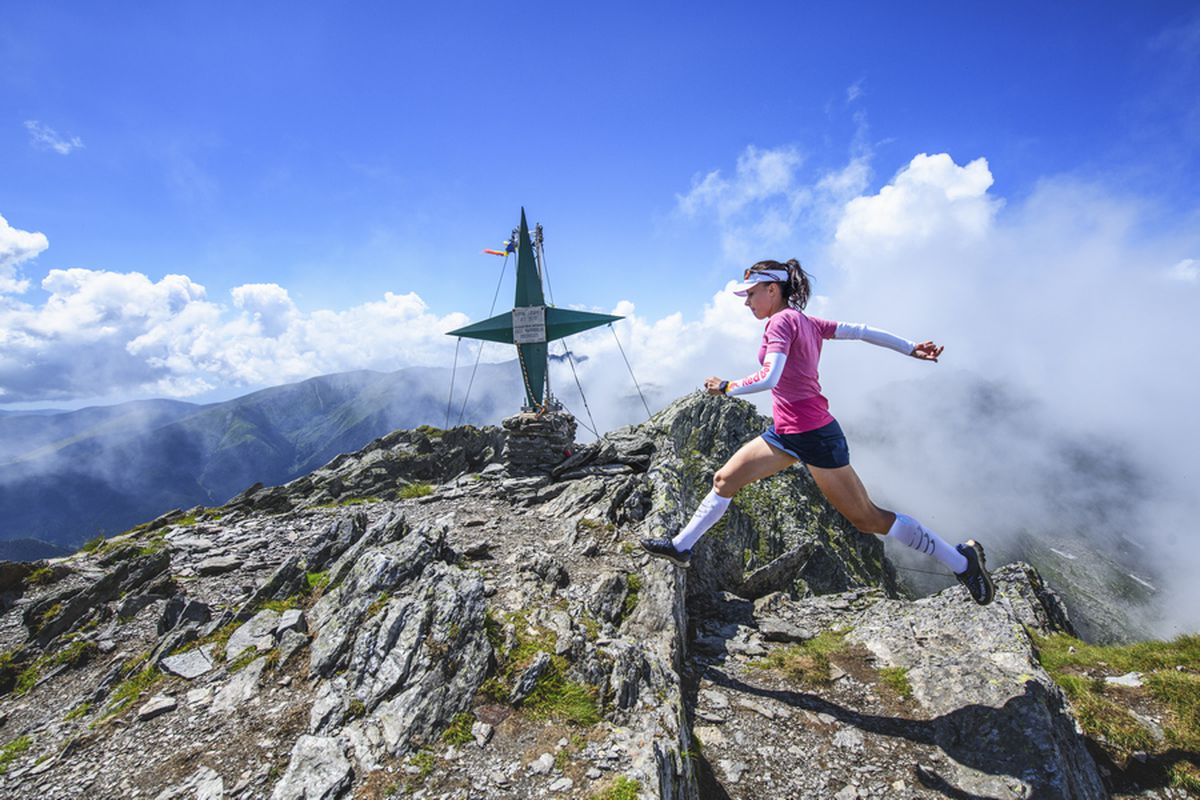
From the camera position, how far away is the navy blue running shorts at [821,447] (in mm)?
6680

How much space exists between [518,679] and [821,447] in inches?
193

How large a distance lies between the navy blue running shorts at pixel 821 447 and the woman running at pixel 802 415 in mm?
12

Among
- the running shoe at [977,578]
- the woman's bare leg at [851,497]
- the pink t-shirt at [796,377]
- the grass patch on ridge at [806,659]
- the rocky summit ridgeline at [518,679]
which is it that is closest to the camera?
the rocky summit ridgeline at [518,679]

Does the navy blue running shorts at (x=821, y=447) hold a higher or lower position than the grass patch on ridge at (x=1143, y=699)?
higher

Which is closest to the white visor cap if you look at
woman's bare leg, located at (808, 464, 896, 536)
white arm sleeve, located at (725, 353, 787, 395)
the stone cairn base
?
white arm sleeve, located at (725, 353, 787, 395)

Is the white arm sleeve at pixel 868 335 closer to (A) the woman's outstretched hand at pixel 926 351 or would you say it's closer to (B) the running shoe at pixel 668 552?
(A) the woman's outstretched hand at pixel 926 351

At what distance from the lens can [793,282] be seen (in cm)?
724

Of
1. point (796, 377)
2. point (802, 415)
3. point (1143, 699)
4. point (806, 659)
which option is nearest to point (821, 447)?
point (802, 415)

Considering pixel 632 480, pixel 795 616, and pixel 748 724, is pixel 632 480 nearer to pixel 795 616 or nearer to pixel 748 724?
pixel 795 616

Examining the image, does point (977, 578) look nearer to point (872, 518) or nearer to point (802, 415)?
point (872, 518)

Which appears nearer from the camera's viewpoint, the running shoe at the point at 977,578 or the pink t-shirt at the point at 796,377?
the pink t-shirt at the point at 796,377

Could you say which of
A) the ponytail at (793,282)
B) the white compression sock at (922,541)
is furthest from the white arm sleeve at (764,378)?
the white compression sock at (922,541)

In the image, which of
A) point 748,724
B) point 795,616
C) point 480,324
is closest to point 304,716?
point 748,724

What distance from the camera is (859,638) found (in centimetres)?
954
